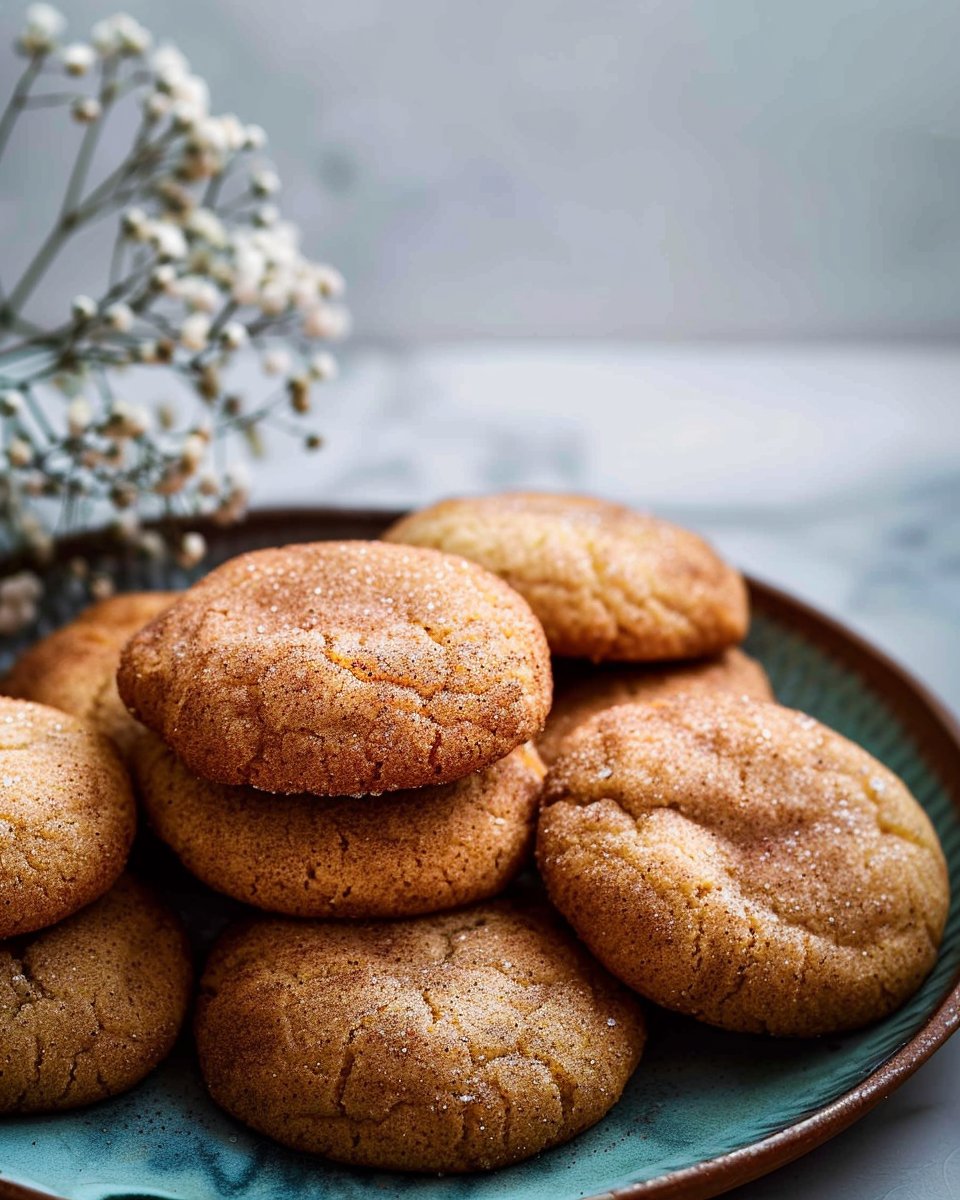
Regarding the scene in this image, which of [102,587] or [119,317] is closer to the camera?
[119,317]

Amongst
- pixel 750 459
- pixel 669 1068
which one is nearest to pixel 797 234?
pixel 750 459

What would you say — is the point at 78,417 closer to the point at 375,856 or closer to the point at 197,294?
the point at 197,294

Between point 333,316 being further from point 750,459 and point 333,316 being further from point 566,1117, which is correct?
point 750,459

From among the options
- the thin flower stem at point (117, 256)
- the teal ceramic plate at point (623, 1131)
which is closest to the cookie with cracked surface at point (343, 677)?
the teal ceramic plate at point (623, 1131)

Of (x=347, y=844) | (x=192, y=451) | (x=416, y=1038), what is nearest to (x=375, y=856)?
(x=347, y=844)

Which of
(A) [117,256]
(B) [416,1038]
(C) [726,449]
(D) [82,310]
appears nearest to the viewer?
(B) [416,1038]

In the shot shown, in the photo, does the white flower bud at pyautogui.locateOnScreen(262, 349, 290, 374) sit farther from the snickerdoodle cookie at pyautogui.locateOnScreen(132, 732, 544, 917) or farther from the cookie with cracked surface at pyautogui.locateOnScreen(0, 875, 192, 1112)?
the cookie with cracked surface at pyautogui.locateOnScreen(0, 875, 192, 1112)
